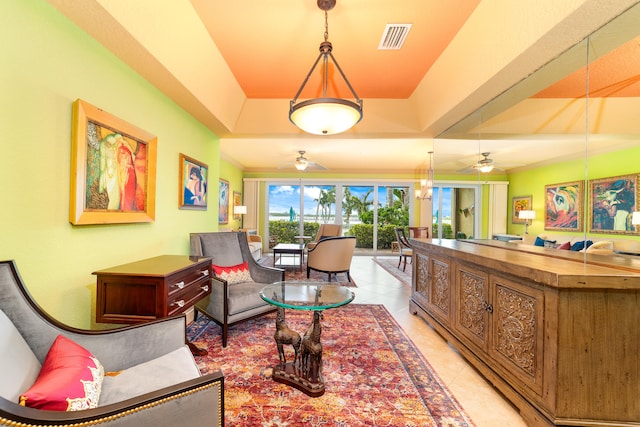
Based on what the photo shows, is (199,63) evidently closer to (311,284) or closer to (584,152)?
(311,284)

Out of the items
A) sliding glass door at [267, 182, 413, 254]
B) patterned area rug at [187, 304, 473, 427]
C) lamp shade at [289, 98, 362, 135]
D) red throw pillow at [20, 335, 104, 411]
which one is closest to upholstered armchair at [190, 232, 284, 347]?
patterned area rug at [187, 304, 473, 427]

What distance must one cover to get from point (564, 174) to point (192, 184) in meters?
3.63

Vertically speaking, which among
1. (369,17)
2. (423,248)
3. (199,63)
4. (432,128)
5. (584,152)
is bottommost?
(423,248)

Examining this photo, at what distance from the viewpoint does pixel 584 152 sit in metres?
1.85

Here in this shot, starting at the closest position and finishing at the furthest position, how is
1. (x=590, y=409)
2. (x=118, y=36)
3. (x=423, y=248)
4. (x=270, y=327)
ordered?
(x=590, y=409), (x=118, y=36), (x=270, y=327), (x=423, y=248)

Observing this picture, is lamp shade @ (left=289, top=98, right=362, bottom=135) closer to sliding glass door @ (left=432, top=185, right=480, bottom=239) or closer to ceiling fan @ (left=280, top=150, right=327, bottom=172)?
sliding glass door @ (left=432, top=185, right=480, bottom=239)

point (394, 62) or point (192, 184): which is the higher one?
point (394, 62)

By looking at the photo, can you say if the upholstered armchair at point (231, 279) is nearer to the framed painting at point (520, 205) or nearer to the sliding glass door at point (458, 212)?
the sliding glass door at point (458, 212)

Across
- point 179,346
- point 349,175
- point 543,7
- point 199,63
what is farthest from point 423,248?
point 349,175

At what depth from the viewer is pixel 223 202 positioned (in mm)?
6617

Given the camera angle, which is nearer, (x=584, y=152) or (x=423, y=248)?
(x=584, y=152)

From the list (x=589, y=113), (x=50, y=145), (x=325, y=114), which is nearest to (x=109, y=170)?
(x=50, y=145)

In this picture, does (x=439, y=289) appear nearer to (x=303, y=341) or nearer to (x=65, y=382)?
(x=303, y=341)

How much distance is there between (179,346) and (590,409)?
7.45ft
